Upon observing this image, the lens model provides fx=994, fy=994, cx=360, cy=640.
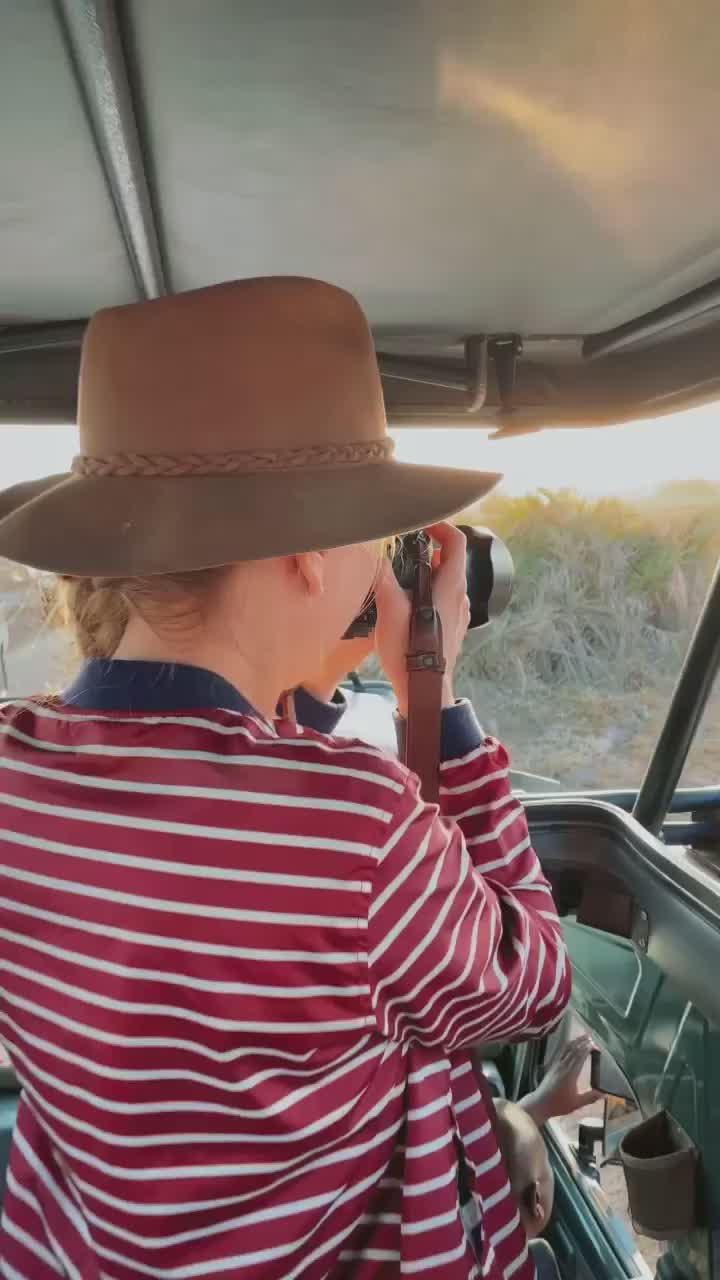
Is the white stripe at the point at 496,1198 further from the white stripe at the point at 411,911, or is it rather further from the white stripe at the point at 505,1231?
the white stripe at the point at 411,911

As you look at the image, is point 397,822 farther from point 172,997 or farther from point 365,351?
point 365,351

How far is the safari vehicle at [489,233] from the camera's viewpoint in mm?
649

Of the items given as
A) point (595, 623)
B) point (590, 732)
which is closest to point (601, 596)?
point (595, 623)

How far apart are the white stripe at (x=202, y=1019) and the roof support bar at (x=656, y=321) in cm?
92

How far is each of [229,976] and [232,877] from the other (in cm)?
6

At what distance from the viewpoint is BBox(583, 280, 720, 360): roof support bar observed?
1.17m

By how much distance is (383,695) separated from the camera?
165 cm

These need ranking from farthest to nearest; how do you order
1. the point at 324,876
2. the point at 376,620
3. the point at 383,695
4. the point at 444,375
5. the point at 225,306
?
1. the point at 383,695
2. the point at 444,375
3. the point at 376,620
4. the point at 225,306
5. the point at 324,876

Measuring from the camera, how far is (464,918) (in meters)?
0.67

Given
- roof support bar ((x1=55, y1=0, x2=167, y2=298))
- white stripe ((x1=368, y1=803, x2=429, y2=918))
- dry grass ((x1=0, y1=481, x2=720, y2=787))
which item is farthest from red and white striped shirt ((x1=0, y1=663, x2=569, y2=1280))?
dry grass ((x1=0, y1=481, x2=720, y2=787))

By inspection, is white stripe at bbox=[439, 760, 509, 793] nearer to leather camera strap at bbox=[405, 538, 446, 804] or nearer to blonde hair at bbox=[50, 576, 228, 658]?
leather camera strap at bbox=[405, 538, 446, 804]

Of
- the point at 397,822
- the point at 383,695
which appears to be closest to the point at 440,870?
the point at 397,822

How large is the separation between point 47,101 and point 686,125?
48 centimetres

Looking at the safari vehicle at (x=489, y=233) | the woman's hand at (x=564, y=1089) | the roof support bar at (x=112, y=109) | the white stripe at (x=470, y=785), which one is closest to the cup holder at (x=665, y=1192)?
the safari vehicle at (x=489, y=233)
